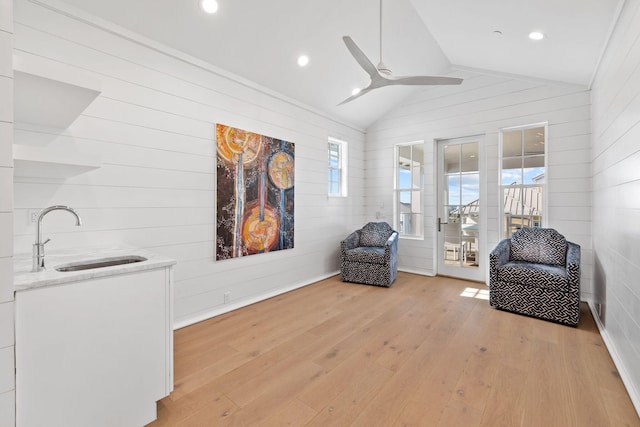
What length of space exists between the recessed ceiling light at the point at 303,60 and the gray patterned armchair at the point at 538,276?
3210 mm

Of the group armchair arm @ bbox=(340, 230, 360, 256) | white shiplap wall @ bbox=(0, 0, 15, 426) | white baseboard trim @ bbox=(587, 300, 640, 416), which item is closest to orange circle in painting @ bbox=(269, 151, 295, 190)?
armchair arm @ bbox=(340, 230, 360, 256)

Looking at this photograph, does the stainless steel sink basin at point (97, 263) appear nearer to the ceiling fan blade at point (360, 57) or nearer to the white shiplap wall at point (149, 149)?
the white shiplap wall at point (149, 149)

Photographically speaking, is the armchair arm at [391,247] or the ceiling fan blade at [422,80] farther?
the armchair arm at [391,247]

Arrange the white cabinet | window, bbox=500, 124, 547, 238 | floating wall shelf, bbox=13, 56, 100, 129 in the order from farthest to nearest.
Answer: window, bbox=500, 124, 547, 238
floating wall shelf, bbox=13, 56, 100, 129
the white cabinet

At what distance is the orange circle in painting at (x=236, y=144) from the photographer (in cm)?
326

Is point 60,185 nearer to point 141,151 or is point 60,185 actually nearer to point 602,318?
point 141,151

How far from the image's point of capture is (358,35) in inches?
136

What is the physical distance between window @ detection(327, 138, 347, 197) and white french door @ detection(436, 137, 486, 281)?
63.8 inches

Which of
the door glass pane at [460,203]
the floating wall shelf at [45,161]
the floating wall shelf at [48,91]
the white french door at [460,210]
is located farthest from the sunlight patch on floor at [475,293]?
the floating wall shelf at [48,91]

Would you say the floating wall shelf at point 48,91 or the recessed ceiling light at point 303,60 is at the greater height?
the recessed ceiling light at point 303,60

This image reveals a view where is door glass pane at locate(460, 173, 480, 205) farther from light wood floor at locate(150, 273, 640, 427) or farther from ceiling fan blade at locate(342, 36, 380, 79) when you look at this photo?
ceiling fan blade at locate(342, 36, 380, 79)

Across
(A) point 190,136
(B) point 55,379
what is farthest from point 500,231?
(B) point 55,379

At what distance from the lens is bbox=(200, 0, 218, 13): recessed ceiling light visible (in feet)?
8.26

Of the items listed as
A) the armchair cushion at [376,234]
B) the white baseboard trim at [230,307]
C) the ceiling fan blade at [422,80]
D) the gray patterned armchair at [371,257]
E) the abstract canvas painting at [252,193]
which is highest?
the ceiling fan blade at [422,80]
